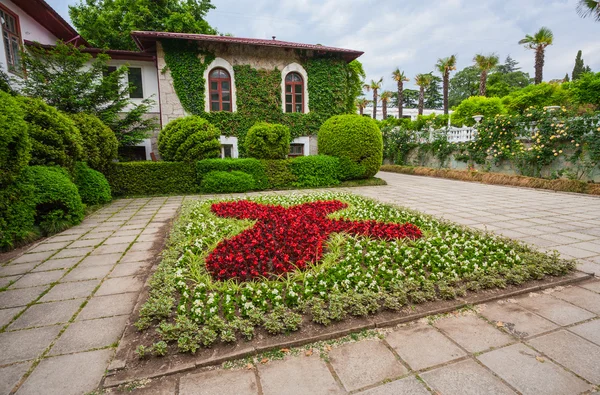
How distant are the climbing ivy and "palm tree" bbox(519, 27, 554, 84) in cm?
1598

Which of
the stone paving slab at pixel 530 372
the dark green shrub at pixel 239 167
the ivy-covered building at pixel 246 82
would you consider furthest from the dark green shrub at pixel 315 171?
the stone paving slab at pixel 530 372

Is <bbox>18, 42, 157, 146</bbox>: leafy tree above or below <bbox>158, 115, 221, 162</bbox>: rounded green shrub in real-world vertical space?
above

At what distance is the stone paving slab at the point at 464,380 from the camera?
159cm

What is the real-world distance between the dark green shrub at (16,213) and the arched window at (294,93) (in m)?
10.6

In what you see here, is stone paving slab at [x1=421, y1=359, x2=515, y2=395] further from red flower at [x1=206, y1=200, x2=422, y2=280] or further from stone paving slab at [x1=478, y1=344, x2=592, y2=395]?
red flower at [x1=206, y1=200, x2=422, y2=280]

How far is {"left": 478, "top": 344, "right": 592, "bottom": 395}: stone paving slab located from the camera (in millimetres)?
1600

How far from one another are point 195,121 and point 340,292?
850 cm

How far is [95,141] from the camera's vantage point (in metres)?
7.30

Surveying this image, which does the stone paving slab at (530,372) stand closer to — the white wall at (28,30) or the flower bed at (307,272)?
the flower bed at (307,272)

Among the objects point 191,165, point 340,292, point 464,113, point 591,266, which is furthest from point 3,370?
point 464,113

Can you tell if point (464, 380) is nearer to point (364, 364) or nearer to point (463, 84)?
point (364, 364)

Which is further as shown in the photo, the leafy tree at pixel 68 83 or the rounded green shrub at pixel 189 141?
the rounded green shrub at pixel 189 141

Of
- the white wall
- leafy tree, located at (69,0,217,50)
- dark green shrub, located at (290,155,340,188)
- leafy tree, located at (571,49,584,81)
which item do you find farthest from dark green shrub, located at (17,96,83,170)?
leafy tree, located at (571,49,584,81)

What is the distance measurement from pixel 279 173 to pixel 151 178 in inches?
157
